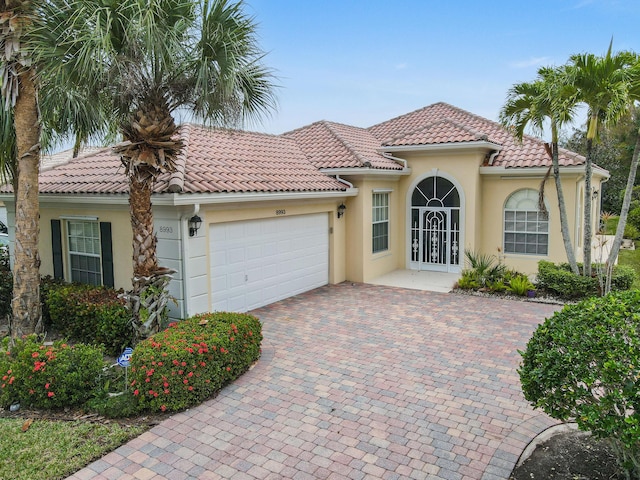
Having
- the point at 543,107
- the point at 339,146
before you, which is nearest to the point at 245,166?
the point at 339,146

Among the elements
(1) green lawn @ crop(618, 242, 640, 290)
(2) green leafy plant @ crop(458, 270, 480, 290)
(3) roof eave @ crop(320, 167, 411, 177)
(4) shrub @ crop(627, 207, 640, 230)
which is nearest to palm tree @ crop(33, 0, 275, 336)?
(3) roof eave @ crop(320, 167, 411, 177)

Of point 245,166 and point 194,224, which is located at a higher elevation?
point 245,166

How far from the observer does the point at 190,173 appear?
10.8m

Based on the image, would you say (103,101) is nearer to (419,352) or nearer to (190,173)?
(190,173)

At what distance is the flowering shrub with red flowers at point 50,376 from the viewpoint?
22.7 ft

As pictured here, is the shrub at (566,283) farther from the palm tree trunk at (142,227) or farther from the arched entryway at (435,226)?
the palm tree trunk at (142,227)

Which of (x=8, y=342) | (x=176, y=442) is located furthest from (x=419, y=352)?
(x=8, y=342)

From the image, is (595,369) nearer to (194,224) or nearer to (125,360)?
(125,360)

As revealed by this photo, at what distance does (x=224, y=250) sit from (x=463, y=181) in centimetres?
885

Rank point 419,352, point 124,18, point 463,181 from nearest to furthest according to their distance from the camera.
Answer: point 124,18 → point 419,352 → point 463,181

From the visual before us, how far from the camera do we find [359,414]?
6711 millimetres

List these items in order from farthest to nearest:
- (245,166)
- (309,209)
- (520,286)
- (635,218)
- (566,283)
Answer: (635,218), (309,209), (520,286), (245,166), (566,283)

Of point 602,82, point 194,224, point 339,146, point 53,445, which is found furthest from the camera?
point 339,146

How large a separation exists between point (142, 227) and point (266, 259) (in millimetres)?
4573
